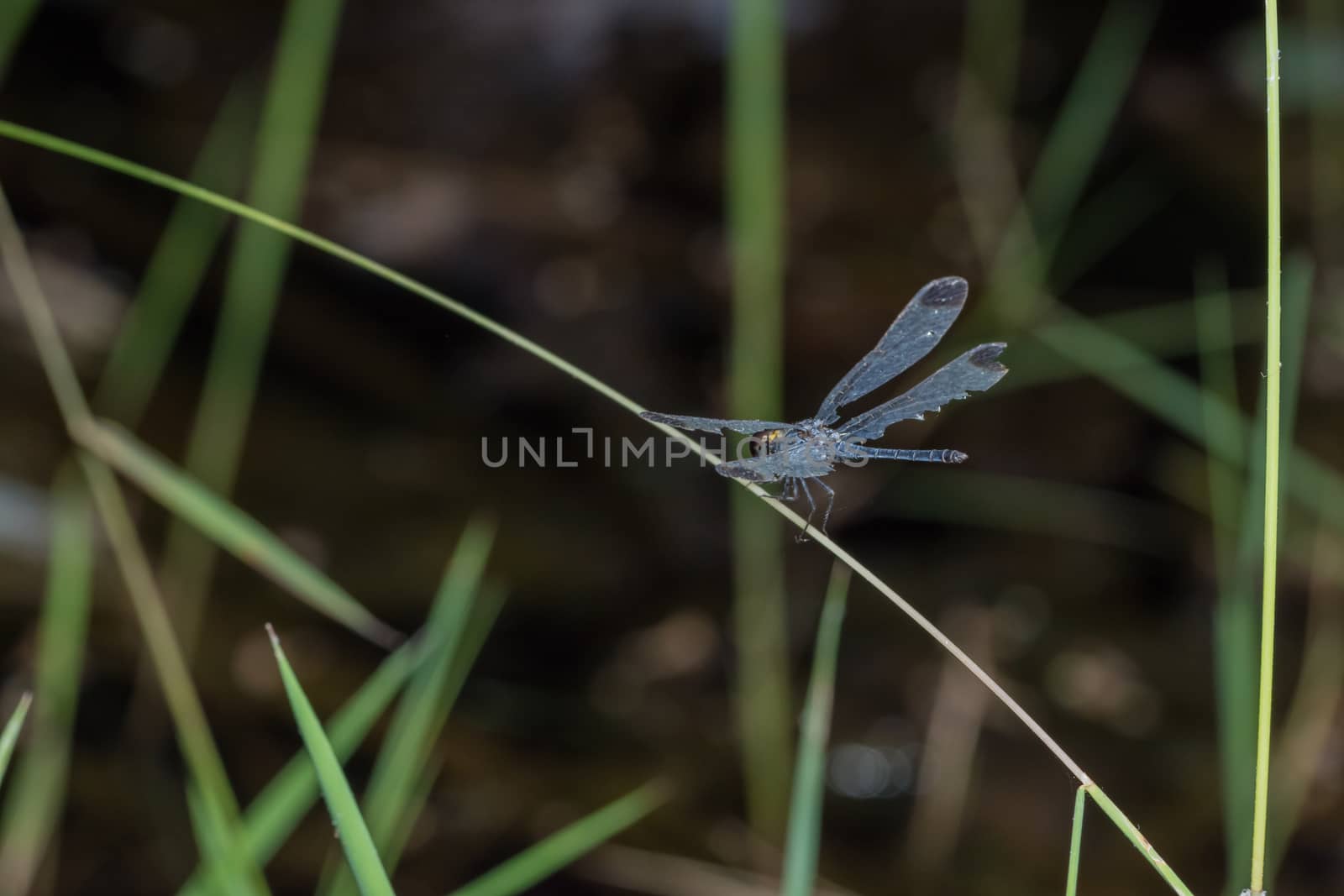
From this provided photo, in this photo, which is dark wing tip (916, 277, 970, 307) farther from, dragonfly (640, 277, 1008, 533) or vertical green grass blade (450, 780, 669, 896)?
vertical green grass blade (450, 780, 669, 896)

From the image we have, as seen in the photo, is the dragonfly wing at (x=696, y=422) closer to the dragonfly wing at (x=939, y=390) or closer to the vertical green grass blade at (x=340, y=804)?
the dragonfly wing at (x=939, y=390)

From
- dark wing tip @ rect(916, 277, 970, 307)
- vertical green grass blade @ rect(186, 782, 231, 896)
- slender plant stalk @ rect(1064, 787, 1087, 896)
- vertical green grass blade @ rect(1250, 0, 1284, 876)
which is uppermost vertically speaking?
dark wing tip @ rect(916, 277, 970, 307)

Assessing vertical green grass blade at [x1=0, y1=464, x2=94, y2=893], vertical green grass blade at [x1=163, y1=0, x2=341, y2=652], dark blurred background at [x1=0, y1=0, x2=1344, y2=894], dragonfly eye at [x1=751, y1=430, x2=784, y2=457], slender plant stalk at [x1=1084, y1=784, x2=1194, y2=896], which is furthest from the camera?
dark blurred background at [x1=0, y1=0, x2=1344, y2=894]

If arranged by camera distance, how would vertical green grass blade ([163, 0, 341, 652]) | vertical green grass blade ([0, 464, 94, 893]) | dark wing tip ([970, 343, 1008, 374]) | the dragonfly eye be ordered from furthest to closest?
1. vertical green grass blade ([163, 0, 341, 652])
2. vertical green grass blade ([0, 464, 94, 893])
3. the dragonfly eye
4. dark wing tip ([970, 343, 1008, 374])

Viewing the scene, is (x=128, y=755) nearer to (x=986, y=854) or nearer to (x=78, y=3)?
(x=986, y=854)

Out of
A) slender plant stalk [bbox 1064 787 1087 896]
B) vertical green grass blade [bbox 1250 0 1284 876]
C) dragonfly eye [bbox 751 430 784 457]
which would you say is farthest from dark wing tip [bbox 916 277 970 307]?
slender plant stalk [bbox 1064 787 1087 896]

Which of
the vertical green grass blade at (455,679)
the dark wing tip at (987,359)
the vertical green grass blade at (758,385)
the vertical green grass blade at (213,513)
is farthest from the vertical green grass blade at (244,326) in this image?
the dark wing tip at (987,359)

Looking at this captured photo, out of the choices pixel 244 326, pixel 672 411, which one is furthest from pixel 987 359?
pixel 244 326

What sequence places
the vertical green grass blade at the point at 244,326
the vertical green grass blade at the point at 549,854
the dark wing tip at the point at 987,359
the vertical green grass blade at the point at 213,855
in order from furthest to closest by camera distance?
1. the vertical green grass blade at the point at 244,326
2. the dark wing tip at the point at 987,359
3. the vertical green grass blade at the point at 549,854
4. the vertical green grass blade at the point at 213,855
